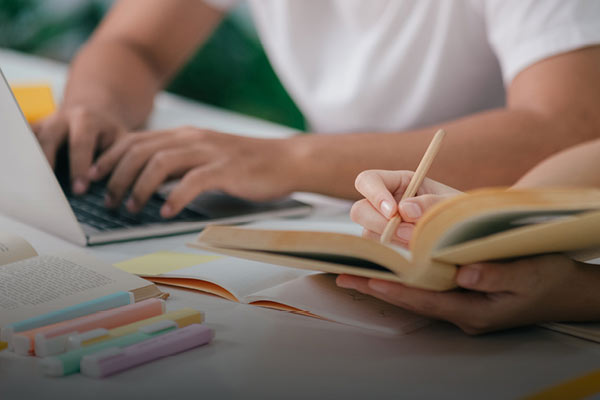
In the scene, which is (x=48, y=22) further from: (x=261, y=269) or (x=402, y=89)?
(x=261, y=269)

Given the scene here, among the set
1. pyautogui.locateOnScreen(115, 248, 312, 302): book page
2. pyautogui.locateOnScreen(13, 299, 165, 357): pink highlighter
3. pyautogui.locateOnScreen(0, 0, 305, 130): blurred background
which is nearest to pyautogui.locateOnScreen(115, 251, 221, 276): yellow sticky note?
pyautogui.locateOnScreen(115, 248, 312, 302): book page

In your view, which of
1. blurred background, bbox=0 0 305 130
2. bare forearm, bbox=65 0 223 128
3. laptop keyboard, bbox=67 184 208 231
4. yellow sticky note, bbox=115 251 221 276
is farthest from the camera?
blurred background, bbox=0 0 305 130

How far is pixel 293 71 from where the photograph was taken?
127 centimetres

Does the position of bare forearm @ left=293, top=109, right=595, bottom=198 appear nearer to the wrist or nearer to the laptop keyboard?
the wrist

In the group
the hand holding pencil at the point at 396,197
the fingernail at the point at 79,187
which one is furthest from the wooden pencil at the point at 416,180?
the fingernail at the point at 79,187

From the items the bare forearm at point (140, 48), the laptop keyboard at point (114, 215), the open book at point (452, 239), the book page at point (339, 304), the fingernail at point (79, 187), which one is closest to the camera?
the open book at point (452, 239)

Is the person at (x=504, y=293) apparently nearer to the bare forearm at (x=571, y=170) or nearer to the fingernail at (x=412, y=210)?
the fingernail at (x=412, y=210)

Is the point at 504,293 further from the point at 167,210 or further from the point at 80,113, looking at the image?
the point at 80,113

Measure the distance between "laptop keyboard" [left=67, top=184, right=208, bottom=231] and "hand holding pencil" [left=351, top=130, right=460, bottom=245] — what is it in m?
0.28

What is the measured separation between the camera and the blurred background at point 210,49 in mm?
2979

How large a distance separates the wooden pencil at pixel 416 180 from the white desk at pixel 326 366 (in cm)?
7

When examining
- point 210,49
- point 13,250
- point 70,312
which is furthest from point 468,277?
point 210,49

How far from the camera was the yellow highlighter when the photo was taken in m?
0.42

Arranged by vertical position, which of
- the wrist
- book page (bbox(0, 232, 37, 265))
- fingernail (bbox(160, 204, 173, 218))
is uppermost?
the wrist
